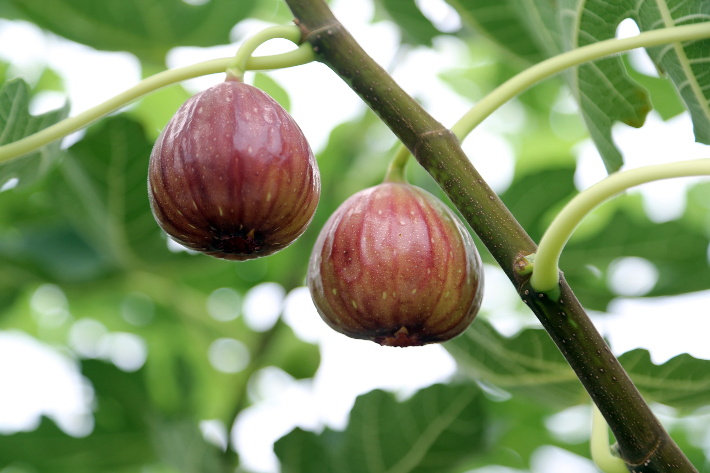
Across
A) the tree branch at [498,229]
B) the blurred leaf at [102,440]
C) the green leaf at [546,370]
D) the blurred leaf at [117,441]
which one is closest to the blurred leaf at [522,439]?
the green leaf at [546,370]

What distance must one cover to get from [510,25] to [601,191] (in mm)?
819

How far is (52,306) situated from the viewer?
6.76 feet

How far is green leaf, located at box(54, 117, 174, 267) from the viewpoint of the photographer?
4.58 ft

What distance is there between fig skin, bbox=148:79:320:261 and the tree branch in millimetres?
96

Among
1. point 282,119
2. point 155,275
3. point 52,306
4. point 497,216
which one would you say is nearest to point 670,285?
point 497,216

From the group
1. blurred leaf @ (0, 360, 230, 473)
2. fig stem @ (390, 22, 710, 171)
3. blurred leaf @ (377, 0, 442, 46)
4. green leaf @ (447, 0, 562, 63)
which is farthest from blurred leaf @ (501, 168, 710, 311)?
blurred leaf @ (0, 360, 230, 473)

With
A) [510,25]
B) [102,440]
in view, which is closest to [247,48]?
[510,25]

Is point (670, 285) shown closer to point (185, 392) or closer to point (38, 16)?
point (185, 392)

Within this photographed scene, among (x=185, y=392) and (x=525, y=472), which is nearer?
(x=185, y=392)

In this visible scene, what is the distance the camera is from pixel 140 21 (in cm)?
161

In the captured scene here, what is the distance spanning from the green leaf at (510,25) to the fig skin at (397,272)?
1.66ft

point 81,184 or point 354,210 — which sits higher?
point 354,210

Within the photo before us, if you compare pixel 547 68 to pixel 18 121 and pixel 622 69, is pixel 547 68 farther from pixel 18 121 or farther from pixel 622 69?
pixel 18 121

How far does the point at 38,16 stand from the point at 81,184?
1.31 ft
